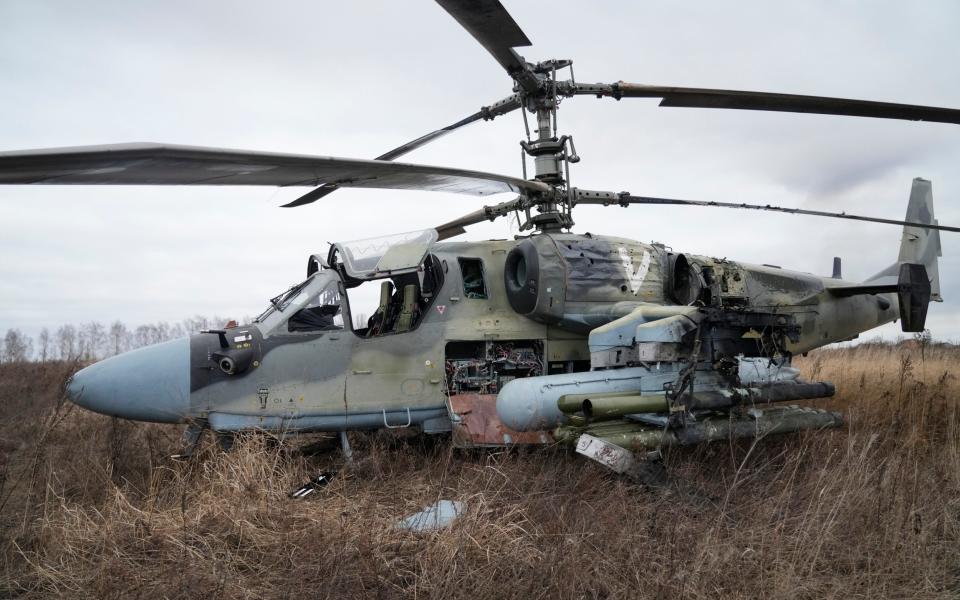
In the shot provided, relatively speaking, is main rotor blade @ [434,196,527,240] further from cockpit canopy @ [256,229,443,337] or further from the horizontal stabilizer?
the horizontal stabilizer

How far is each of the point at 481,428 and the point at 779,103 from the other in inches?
164

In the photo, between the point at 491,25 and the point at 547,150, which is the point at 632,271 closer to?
the point at 547,150

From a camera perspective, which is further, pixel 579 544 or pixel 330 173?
pixel 330 173

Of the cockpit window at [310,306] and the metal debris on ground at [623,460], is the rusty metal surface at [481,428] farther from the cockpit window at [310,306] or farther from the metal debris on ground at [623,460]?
the cockpit window at [310,306]

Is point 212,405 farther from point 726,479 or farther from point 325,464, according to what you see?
point 726,479

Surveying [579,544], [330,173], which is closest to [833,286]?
[579,544]

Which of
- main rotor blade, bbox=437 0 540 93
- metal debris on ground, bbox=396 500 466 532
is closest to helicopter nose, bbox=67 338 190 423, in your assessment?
metal debris on ground, bbox=396 500 466 532

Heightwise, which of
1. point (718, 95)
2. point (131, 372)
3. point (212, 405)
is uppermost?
point (718, 95)

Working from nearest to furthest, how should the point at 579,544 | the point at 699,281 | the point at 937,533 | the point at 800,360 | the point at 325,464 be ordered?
the point at 579,544 → the point at 937,533 → the point at 325,464 → the point at 699,281 → the point at 800,360

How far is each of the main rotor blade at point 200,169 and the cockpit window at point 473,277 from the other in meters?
1.72

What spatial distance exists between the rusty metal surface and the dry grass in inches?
7.4

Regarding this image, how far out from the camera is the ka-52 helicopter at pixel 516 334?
5703 mm

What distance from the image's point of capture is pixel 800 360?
16344mm

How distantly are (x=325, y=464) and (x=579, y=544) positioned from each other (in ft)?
13.0
